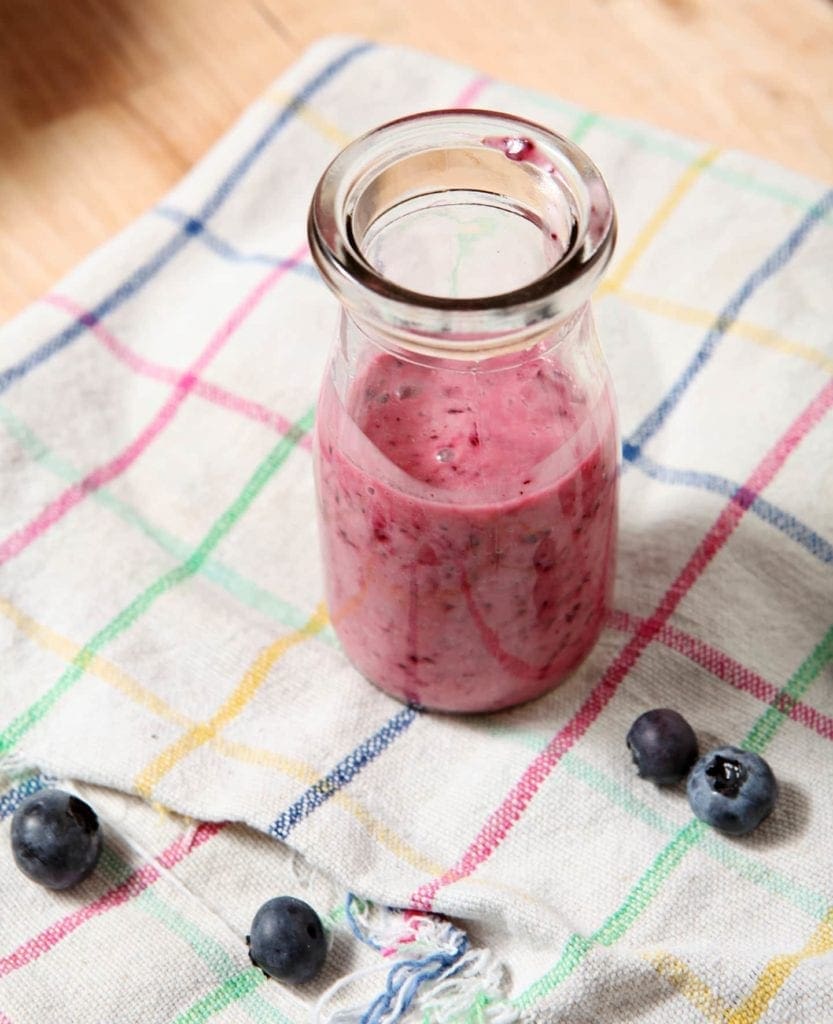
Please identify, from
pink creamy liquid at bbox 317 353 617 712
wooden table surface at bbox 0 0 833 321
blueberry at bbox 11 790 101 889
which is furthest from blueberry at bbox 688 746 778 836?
wooden table surface at bbox 0 0 833 321

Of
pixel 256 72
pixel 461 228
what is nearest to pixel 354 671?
pixel 461 228

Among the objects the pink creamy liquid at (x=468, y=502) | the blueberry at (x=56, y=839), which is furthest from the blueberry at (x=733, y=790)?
the blueberry at (x=56, y=839)

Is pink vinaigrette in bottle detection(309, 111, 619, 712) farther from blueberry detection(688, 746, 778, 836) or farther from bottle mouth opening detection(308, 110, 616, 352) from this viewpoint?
blueberry detection(688, 746, 778, 836)

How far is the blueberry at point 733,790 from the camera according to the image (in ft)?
3.08

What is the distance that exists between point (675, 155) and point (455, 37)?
1.04 ft

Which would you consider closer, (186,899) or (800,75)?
(186,899)

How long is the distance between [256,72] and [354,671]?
0.72m

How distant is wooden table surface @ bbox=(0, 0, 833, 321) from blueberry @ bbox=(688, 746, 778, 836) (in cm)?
65

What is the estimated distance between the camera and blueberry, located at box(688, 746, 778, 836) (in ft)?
3.08

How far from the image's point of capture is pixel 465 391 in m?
0.87

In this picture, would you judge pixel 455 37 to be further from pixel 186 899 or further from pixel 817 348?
pixel 186 899

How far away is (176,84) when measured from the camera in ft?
4.76

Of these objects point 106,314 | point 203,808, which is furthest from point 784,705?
point 106,314

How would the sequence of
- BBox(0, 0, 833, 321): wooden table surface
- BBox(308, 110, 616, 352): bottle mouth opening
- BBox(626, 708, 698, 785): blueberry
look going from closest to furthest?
BBox(308, 110, 616, 352): bottle mouth opening, BBox(626, 708, 698, 785): blueberry, BBox(0, 0, 833, 321): wooden table surface
